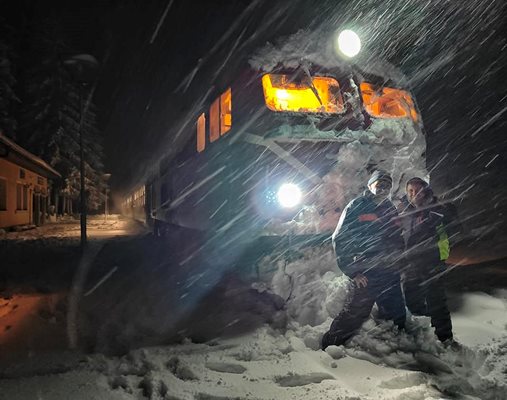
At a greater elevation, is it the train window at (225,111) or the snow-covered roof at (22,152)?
the snow-covered roof at (22,152)

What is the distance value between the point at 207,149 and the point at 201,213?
1239mm

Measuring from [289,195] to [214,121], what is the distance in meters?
2.34

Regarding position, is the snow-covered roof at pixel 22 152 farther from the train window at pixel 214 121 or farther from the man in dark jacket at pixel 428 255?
the man in dark jacket at pixel 428 255

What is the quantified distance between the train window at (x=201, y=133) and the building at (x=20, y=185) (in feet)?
30.6

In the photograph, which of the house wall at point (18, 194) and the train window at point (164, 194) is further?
the house wall at point (18, 194)

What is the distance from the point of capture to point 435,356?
3.81m

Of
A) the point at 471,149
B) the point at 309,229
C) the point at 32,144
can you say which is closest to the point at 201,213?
the point at 309,229

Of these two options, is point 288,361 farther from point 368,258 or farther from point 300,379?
point 368,258

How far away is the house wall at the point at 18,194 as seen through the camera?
1820 cm

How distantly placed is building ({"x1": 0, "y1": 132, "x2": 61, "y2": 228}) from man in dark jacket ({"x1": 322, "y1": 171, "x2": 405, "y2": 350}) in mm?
13998

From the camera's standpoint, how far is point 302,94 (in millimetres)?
6293

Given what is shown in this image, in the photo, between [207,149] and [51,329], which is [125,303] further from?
[207,149]

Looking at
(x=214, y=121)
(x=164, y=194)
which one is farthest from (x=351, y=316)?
(x=164, y=194)

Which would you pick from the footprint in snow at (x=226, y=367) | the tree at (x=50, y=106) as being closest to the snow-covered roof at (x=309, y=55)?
the footprint in snow at (x=226, y=367)
